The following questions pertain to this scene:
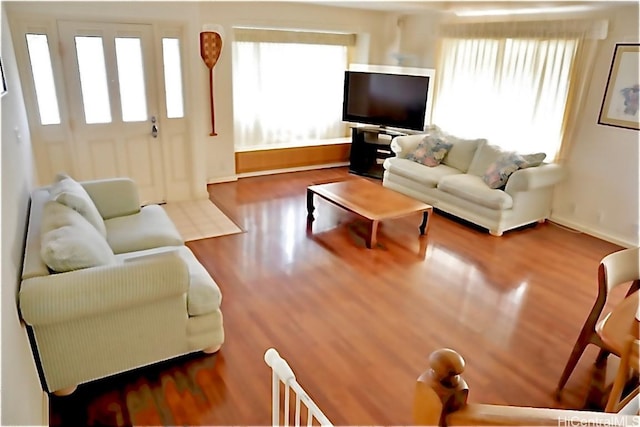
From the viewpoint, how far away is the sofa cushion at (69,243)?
2.13 meters

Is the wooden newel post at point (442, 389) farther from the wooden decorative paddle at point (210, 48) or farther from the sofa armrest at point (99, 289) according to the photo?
the wooden decorative paddle at point (210, 48)

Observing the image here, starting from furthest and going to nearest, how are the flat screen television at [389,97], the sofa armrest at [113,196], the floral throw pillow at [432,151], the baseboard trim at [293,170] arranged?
the baseboard trim at [293,170]
the flat screen television at [389,97]
the floral throw pillow at [432,151]
the sofa armrest at [113,196]

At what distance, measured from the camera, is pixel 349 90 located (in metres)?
6.25

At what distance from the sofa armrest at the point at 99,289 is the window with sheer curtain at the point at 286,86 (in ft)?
13.3

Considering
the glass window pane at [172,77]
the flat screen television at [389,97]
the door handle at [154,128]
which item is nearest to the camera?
the glass window pane at [172,77]

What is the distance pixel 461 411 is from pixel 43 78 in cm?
463

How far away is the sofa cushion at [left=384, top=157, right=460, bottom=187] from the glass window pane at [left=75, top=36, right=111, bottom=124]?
3226 millimetres

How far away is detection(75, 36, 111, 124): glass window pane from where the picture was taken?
4199 mm

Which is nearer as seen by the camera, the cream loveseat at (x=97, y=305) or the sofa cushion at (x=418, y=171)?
the cream loveseat at (x=97, y=305)

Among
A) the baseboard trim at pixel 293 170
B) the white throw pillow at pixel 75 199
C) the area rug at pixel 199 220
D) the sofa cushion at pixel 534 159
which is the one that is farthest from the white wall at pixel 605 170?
the white throw pillow at pixel 75 199

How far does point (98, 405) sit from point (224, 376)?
63 centimetres

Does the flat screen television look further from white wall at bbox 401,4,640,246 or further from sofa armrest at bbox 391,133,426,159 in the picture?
white wall at bbox 401,4,640,246

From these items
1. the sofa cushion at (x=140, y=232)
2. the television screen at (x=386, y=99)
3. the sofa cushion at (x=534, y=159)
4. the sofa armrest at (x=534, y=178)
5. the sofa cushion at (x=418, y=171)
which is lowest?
the sofa cushion at (x=140, y=232)

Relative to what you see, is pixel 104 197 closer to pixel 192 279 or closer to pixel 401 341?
pixel 192 279
